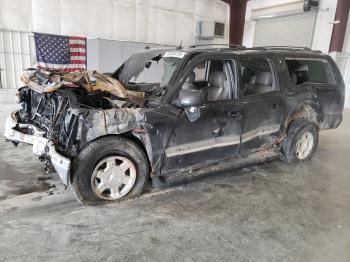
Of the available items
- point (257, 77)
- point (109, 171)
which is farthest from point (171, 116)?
point (257, 77)

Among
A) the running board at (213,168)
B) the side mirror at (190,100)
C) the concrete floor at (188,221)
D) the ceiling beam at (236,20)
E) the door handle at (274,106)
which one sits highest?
the ceiling beam at (236,20)

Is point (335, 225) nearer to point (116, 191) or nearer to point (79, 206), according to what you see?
point (116, 191)

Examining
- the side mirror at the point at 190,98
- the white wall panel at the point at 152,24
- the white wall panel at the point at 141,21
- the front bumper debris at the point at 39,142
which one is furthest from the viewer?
the white wall panel at the point at 152,24

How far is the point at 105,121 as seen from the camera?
302cm

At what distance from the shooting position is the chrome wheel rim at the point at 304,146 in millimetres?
Result: 4783

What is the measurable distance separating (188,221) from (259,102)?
1.85 metres

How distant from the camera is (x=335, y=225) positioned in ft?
10.1

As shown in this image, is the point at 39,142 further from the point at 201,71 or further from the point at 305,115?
the point at 305,115

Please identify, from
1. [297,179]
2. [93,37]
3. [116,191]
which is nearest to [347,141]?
[297,179]

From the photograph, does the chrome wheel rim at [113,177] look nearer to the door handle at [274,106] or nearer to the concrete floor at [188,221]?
the concrete floor at [188,221]

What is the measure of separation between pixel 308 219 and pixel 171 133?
170cm

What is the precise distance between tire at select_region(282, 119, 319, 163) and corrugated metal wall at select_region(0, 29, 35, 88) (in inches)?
301

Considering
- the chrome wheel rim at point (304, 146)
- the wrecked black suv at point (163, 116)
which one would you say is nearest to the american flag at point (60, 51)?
the wrecked black suv at point (163, 116)

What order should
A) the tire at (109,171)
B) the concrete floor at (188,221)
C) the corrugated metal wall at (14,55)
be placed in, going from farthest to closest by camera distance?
the corrugated metal wall at (14,55) < the tire at (109,171) < the concrete floor at (188,221)
